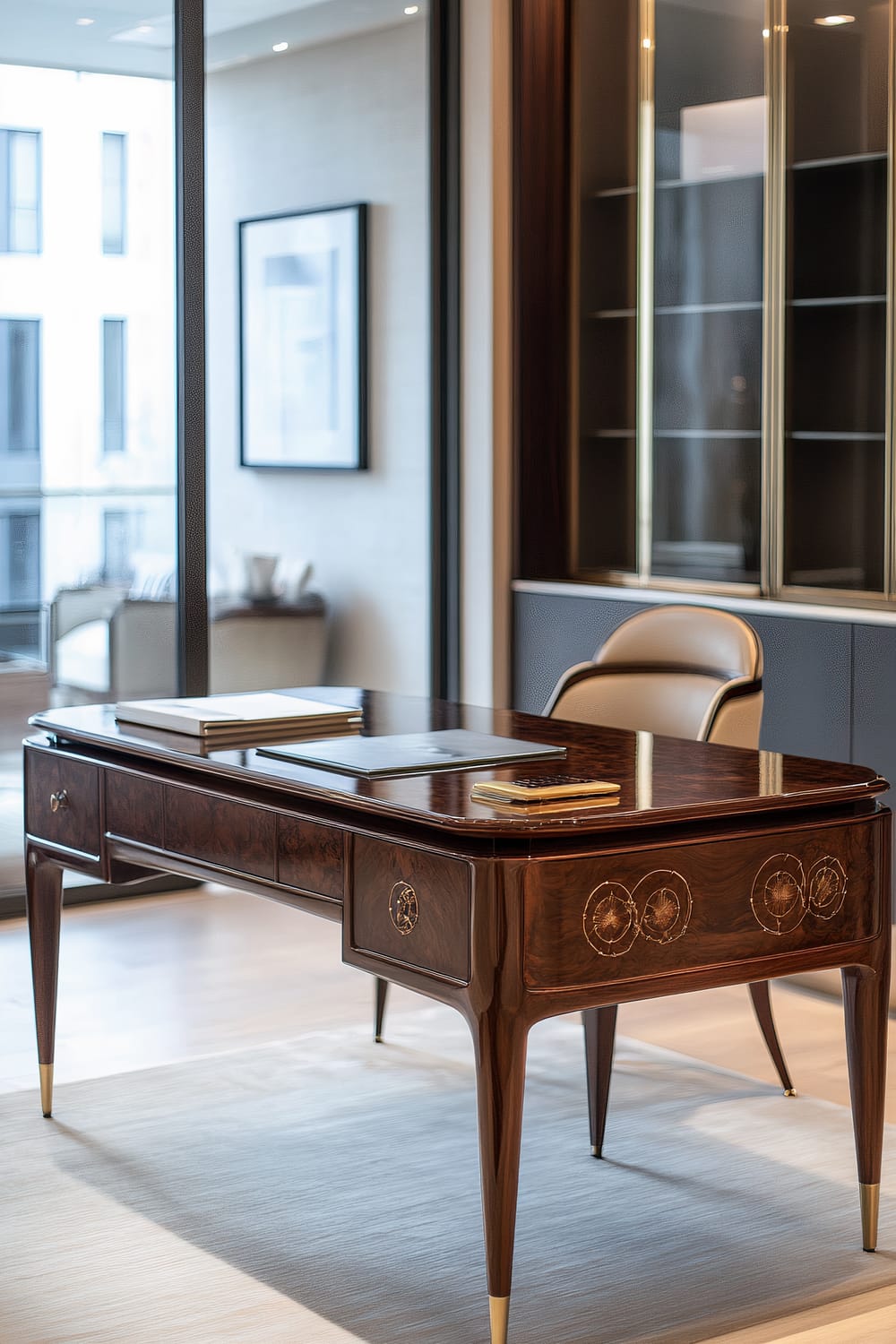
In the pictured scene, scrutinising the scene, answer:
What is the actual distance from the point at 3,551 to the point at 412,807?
249 cm

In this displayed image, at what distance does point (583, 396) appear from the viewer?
4996 mm

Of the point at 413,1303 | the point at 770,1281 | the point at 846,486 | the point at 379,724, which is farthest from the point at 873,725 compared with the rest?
the point at 413,1303

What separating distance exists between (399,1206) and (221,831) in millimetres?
664

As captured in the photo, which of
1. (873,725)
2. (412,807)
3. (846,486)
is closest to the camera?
(412,807)

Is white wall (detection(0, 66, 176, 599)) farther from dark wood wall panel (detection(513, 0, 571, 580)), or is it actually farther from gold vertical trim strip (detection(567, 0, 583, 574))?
gold vertical trim strip (detection(567, 0, 583, 574))

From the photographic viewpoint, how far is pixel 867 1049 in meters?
2.43

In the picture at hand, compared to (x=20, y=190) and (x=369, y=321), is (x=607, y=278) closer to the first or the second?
(x=369, y=321)

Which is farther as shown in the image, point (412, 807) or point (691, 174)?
point (691, 174)

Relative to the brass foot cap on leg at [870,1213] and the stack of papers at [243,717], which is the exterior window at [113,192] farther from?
the brass foot cap on leg at [870,1213]

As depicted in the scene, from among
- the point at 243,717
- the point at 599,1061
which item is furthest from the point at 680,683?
the point at 243,717

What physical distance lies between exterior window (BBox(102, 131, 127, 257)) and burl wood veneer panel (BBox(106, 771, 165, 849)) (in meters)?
2.09

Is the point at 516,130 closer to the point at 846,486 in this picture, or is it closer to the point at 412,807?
the point at 846,486

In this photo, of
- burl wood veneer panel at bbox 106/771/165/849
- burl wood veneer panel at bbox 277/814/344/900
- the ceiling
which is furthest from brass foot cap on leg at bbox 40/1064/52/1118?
the ceiling

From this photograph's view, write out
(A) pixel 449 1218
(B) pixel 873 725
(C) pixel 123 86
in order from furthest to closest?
(C) pixel 123 86, (B) pixel 873 725, (A) pixel 449 1218
